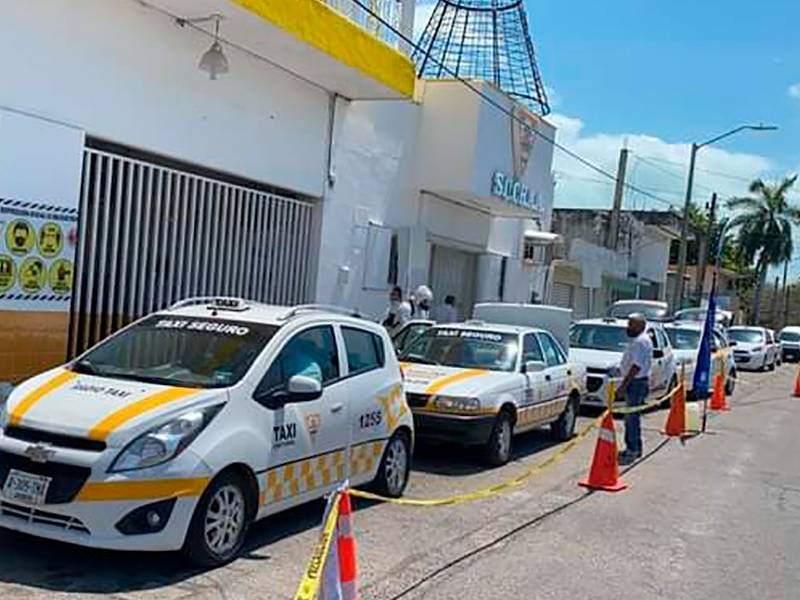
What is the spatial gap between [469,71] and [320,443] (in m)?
14.8

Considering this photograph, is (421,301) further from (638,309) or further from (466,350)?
(638,309)

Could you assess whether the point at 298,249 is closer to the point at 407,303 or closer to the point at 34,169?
the point at 407,303

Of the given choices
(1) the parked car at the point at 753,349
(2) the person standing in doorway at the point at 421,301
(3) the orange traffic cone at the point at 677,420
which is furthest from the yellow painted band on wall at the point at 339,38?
(1) the parked car at the point at 753,349

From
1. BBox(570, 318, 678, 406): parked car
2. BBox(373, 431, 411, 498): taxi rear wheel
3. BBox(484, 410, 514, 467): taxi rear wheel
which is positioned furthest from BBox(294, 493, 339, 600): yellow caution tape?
BBox(570, 318, 678, 406): parked car

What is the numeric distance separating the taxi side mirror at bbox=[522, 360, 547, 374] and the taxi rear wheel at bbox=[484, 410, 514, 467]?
74 centimetres

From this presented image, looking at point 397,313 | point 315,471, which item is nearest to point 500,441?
point 315,471

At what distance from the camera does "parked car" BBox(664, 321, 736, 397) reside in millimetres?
20734

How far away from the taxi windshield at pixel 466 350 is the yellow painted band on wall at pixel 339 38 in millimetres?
4089

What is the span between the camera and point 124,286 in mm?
11891

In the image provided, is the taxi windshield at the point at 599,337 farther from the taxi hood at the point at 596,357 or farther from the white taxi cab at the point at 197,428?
the white taxi cab at the point at 197,428

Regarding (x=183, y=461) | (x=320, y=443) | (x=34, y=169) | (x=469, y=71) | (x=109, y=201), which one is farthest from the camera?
(x=469, y=71)

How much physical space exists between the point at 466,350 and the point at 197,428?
241 inches

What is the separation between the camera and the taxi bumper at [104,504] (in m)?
5.65

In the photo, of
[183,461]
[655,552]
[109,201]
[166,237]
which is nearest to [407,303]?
[166,237]
